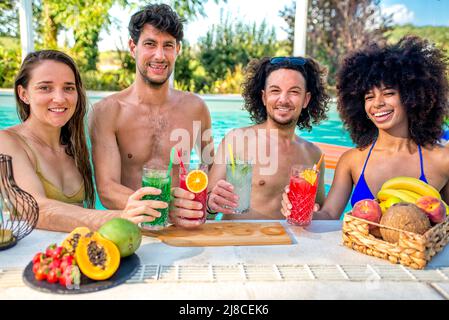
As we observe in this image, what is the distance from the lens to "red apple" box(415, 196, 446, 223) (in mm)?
1629

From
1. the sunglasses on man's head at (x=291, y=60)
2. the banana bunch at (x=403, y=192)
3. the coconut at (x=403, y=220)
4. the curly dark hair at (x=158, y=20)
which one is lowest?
the coconut at (x=403, y=220)

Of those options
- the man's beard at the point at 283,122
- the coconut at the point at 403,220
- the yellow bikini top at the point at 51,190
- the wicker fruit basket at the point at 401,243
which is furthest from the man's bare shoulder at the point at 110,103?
the coconut at the point at 403,220

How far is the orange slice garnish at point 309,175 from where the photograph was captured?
1.93m

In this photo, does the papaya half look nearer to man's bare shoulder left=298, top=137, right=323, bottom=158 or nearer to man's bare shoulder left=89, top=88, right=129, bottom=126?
man's bare shoulder left=89, top=88, right=129, bottom=126

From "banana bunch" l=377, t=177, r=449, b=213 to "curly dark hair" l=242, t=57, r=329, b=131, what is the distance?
1158mm

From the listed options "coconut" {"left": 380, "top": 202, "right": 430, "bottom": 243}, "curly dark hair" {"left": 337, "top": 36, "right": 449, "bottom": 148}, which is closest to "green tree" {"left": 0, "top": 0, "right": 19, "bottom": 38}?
"curly dark hair" {"left": 337, "top": 36, "right": 449, "bottom": 148}

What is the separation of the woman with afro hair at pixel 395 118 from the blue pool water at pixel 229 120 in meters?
5.68

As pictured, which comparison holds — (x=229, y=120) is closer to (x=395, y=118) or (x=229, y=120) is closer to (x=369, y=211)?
(x=395, y=118)

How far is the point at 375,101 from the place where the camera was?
2.37 metres

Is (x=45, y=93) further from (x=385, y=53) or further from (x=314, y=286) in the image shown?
(x=385, y=53)

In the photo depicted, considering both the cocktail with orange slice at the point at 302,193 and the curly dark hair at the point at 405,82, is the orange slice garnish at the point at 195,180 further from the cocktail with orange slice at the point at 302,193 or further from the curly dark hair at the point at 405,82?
the curly dark hair at the point at 405,82
